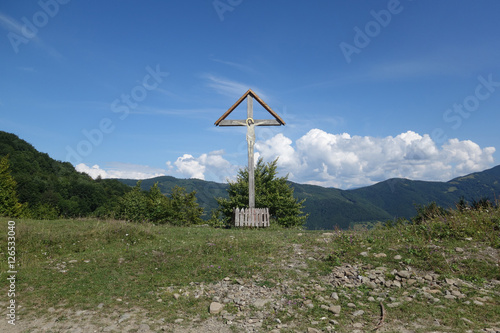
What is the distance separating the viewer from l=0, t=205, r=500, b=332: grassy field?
21.7ft

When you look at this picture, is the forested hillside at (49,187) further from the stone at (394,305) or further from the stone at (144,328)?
the stone at (394,305)

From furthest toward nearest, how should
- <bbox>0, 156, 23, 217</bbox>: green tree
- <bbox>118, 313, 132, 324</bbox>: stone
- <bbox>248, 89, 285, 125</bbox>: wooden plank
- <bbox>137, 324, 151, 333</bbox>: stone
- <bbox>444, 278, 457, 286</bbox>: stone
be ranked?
<bbox>0, 156, 23, 217</bbox>: green tree < <bbox>248, 89, 285, 125</bbox>: wooden plank < <bbox>444, 278, 457, 286</bbox>: stone < <bbox>118, 313, 132, 324</bbox>: stone < <bbox>137, 324, 151, 333</bbox>: stone

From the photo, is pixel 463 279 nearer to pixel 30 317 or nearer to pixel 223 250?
pixel 223 250

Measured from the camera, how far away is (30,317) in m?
6.46

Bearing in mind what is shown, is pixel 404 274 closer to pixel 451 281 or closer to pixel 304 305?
pixel 451 281

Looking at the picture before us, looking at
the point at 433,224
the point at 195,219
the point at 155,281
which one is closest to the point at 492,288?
the point at 433,224

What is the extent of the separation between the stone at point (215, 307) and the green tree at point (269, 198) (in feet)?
62.1

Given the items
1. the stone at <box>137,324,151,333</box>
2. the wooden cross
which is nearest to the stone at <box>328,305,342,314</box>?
the stone at <box>137,324,151,333</box>

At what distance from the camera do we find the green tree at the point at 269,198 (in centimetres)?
2697

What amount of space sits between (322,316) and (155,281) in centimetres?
478

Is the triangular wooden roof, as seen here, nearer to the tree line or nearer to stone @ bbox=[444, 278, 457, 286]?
the tree line

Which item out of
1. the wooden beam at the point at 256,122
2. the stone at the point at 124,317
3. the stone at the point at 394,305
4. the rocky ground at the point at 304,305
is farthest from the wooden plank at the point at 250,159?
the stone at the point at 124,317

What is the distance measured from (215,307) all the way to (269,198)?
20.6 metres

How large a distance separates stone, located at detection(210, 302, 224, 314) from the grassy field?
179 mm
